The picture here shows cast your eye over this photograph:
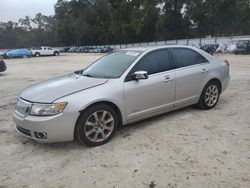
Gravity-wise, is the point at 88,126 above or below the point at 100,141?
above

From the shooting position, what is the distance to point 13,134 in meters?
4.93

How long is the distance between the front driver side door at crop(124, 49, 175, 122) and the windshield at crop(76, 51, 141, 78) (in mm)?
186

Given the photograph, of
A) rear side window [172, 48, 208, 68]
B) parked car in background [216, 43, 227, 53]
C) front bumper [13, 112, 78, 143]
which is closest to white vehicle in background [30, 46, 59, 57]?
parked car in background [216, 43, 227, 53]

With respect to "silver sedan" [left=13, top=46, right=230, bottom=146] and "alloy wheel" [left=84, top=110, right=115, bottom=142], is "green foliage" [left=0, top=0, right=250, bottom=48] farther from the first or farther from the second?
"alloy wheel" [left=84, top=110, right=115, bottom=142]

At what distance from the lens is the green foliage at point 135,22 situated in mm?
51125

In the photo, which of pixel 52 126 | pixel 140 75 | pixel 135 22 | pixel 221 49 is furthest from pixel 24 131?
pixel 135 22

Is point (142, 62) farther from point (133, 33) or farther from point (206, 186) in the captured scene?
point (133, 33)

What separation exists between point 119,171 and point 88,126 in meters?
0.93

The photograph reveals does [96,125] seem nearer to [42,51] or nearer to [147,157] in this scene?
[147,157]

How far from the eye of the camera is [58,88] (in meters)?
4.34

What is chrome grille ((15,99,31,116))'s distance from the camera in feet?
13.5

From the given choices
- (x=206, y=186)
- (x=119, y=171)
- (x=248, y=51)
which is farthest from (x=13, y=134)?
(x=248, y=51)

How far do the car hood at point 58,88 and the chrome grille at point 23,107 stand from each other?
74 mm

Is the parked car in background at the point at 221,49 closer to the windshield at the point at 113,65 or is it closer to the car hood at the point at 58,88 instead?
the windshield at the point at 113,65
